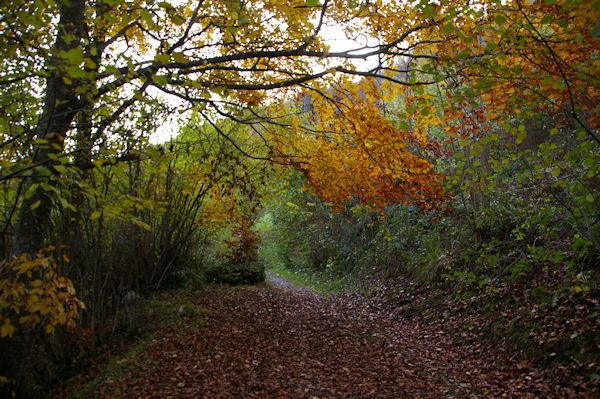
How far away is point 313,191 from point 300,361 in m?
2.52

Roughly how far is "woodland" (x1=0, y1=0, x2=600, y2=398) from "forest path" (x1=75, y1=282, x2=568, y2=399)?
0.11 feet

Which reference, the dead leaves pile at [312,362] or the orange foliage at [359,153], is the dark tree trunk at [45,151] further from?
the orange foliage at [359,153]

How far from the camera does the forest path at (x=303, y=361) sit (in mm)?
3699

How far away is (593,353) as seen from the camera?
3.28 meters

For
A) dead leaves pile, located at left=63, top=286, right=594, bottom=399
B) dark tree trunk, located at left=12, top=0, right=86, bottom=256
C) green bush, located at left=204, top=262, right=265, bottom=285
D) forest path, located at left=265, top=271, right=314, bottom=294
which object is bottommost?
forest path, located at left=265, top=271, right=314, bottom=294

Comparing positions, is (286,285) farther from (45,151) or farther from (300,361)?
(45,151)

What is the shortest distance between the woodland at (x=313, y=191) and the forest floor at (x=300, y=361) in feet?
0.10

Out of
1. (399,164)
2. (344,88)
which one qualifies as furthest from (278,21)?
(399,164)

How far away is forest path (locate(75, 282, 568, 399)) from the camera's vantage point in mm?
3699

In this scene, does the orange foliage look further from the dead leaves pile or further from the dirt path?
the dirt path

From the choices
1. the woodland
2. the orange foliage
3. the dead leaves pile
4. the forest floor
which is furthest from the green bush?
the orange foliage

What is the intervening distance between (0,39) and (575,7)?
14.0ft

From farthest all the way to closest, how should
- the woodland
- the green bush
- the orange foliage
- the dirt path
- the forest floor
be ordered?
1. the dirt path
2. the green bush
3. the orange foliage
4. the forest floor
5. the woodland

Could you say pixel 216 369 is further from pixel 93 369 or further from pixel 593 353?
pixel 593 353
